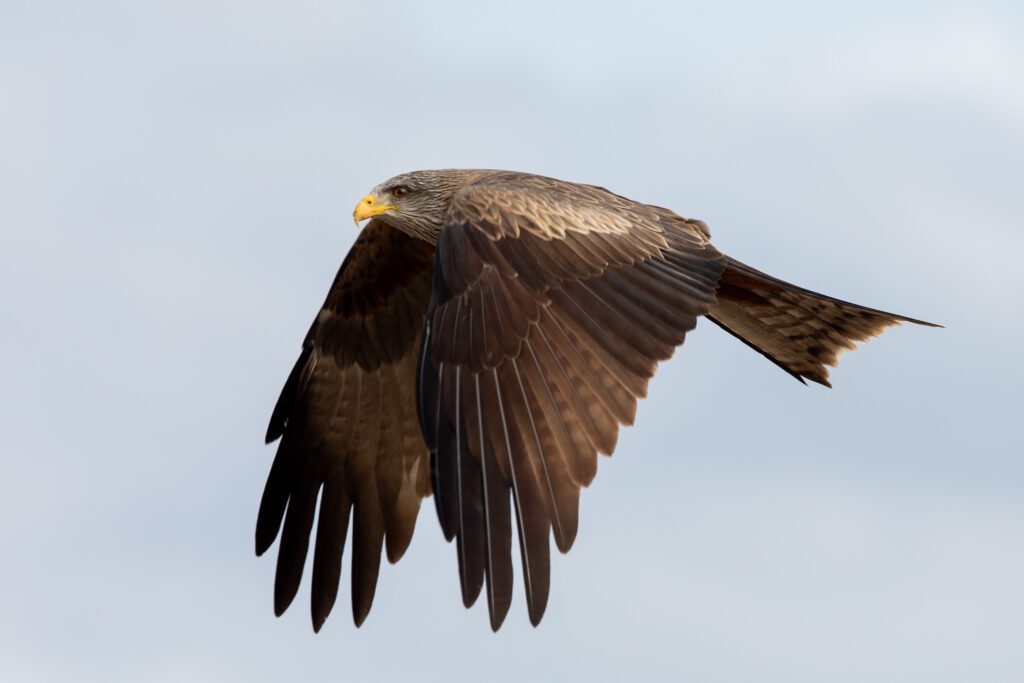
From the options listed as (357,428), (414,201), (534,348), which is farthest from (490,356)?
(357,428)

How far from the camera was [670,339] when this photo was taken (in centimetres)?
892

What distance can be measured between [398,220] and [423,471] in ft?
5.97

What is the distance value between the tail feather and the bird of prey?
1cm

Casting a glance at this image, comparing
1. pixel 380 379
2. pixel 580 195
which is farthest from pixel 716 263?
pixel 380 379

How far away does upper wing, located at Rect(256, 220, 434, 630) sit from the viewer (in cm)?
1139

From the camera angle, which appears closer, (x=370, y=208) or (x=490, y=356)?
(x=490, y=356)

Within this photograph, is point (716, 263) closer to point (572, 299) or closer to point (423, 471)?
point (572, 299)

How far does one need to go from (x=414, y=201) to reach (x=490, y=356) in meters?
2.60

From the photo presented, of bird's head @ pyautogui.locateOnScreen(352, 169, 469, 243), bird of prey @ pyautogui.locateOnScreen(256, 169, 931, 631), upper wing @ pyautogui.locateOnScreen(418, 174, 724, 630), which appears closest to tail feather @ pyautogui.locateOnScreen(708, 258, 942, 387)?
bird of prey @ pyautogui.locateOnScreen(256, 169, 931, 631)

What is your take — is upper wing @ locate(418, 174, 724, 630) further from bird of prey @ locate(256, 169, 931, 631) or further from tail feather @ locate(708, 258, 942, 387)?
tail feather @ locate(708, 258, 942, 387)

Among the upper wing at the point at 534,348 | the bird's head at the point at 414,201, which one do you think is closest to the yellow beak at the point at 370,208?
the bird's head at the point at 414,201

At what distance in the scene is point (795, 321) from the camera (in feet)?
36.0

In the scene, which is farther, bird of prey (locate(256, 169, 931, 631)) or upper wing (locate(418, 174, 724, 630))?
bird of prey (locate(256, 169, 931, 631))

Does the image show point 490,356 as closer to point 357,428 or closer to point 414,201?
point 414,201
